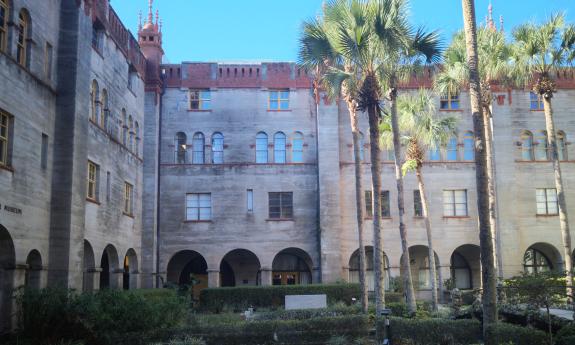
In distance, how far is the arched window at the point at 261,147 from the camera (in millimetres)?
38219

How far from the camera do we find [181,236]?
36844 mm

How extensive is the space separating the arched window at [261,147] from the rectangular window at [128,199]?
7905 millimetres

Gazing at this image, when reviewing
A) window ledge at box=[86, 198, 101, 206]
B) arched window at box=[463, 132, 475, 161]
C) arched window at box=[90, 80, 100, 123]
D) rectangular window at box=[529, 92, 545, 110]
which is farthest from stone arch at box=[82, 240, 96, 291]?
rectangular window at box=[529, 92, 545, 110]

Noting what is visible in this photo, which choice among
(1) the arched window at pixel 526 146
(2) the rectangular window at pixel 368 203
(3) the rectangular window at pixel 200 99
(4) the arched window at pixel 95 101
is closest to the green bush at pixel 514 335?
(4) the arched window at pixel 95 101

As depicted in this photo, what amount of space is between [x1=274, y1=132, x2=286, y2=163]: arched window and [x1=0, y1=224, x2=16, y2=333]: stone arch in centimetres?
1995

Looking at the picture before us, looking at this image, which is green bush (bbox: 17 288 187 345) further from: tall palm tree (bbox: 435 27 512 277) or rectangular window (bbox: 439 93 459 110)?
rectangular window (bbox: 439 93 459 110)

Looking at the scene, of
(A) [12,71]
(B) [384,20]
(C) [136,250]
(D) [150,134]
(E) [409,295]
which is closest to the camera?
(A) [12,71]

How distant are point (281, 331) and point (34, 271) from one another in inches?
343

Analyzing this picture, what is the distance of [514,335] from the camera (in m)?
16.3

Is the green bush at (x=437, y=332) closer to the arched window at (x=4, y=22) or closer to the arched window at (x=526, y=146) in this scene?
the arched window at (x=4, y=22)

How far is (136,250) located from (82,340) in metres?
16.0

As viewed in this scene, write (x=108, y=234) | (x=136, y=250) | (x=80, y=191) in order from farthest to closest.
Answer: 1. (x=136, y=250)
2. (x=108, y=234)
3. (x=80, y=191)

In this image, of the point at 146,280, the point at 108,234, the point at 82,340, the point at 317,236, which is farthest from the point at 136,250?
the point at 82,340

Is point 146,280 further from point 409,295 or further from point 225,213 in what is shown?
point 409,295
